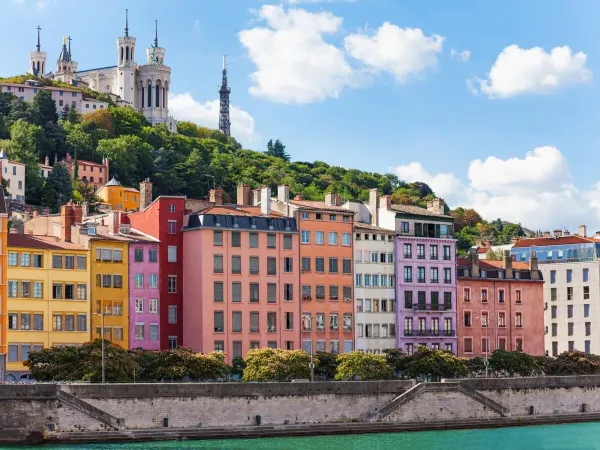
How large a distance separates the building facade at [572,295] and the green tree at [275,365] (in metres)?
35.3

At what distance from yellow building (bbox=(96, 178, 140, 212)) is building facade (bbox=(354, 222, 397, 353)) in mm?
61409

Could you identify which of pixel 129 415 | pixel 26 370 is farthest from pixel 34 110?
pixel 129 415

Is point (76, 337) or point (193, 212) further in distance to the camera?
point (193, 212)

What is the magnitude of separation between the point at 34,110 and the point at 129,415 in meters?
122

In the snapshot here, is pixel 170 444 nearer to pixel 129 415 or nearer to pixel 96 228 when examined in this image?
pixel 129 415

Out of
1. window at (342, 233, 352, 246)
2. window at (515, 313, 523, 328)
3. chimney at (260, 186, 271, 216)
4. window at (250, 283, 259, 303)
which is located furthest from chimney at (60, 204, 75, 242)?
window at (515, 313, 523, 328)

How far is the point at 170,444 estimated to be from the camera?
61469mm

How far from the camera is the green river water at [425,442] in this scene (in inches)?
2413

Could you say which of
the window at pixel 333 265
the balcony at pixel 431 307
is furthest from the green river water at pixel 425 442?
the window at pixel 333 265

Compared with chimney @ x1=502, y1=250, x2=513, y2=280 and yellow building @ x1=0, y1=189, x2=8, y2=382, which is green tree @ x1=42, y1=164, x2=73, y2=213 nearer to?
chimney @ x1=502, y1=250, x2=513, y2=280

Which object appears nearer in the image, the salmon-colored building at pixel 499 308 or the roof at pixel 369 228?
the roof at pixel 369 228

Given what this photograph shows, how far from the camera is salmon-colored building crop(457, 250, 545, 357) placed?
3760 inches

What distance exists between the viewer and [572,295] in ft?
350

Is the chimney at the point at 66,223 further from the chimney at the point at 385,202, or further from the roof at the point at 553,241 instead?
the roof at the point at 553,241
